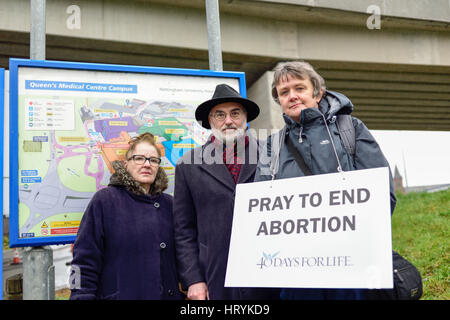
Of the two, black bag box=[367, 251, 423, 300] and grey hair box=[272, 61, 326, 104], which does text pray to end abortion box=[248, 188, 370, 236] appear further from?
grey hair box=[272, 61, 326, 104]

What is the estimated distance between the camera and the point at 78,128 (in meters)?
2.81

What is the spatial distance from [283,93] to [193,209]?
91cm

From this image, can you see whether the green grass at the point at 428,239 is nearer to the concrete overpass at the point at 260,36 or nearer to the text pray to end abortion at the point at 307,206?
the concrete overpass at the point at 260,36

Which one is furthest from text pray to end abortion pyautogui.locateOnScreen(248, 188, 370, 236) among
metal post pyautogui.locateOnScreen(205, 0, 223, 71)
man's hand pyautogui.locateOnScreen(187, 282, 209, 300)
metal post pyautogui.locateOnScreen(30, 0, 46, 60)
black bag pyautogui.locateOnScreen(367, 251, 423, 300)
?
metal post pyautogui.locateOnScreen(30, 0, 46, 60)

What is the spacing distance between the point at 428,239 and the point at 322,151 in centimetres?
630

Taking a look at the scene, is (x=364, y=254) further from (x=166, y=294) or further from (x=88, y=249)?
(x=88, y=249)

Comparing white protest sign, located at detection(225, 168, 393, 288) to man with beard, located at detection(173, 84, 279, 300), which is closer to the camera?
white protest sign, located at detection(225, 168, 393, 288)

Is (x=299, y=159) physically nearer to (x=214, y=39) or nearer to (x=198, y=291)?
(x=198, y=291)

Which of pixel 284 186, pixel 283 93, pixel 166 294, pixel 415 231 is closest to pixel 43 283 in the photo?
pixel 166 294

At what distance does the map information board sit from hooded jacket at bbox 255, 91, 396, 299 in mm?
1114

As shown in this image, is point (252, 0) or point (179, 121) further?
point (252, 0)

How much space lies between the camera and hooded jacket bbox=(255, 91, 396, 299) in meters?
1.90

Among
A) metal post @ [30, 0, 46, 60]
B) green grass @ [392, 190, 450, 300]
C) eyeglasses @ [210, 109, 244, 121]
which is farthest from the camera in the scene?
green grass @ [392, 190, 450, 300]
